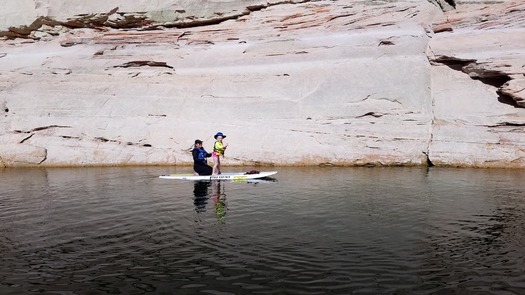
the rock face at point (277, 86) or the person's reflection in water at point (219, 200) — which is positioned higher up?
the rock face at point (277, 86)

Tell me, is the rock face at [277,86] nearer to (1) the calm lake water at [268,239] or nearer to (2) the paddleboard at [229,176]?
(2) the paddleboard at [229,176]

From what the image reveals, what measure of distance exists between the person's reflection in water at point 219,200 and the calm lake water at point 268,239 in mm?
60

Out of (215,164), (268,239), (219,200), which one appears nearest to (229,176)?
(215,164)

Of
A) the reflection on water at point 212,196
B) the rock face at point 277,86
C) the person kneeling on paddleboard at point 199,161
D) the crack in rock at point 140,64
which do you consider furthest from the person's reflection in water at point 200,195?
the crack in rock at point 140,64

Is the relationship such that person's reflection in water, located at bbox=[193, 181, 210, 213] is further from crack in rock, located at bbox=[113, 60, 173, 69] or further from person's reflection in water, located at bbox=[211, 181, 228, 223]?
crack in rock, located at bbox=[113, 60, 173, 69]

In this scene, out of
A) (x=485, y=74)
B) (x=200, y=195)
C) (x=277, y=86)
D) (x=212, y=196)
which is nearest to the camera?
(x=212, y=196)

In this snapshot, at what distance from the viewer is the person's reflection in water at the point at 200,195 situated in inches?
487

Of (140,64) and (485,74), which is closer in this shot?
(485,74)

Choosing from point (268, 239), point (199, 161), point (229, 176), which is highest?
point (199, 161)

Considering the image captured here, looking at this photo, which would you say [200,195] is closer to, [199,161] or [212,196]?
[212,196]

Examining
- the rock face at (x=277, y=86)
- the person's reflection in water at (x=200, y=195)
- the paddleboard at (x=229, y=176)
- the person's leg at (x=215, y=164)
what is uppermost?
the rock face at (x=277, y=86)

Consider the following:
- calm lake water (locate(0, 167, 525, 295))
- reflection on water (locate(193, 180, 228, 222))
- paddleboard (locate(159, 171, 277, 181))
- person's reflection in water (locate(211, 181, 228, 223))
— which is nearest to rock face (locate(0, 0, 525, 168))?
paddleboard (locate(159, 171, 277, 181))

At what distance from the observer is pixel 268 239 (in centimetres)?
895

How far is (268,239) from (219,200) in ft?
15.6
